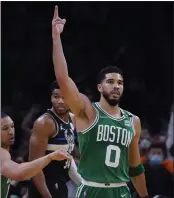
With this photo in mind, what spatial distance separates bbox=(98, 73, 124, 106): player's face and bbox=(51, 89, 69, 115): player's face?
110 cm

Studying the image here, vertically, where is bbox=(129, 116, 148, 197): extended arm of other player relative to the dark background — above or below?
below

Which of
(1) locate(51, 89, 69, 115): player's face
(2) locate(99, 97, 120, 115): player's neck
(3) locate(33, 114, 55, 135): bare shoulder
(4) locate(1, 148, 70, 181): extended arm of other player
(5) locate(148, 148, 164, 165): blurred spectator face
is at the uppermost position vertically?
(1) locate(51, 89, 69, 115): player's face


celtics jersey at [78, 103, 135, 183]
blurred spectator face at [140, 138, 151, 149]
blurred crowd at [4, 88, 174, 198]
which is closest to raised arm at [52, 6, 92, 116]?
celtics jersey at [78, 103, 135, 183]

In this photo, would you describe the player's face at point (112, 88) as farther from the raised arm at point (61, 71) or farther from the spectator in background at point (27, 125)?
the spectator in background at point (27, 125)

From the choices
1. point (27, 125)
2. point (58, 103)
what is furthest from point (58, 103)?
point (27, 125)

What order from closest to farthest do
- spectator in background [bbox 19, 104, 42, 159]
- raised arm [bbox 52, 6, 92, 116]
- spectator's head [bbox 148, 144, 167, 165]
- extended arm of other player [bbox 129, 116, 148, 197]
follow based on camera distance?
raised arm [bbox 52, 6, 92, 116]
extended arm of other player [bbox 129, 116, 148, 197]
spectator's head [bbox 148, 144, 167, 165]
spectator in background [bbox 19, 104, 42, 159]

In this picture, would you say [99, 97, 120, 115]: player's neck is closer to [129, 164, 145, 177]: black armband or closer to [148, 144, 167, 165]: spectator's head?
[129, 164, 145, 177]: black armband

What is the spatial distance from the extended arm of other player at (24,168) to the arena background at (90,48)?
7.26 meters

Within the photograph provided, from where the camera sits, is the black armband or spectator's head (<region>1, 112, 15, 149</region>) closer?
spectator's head (<region>1, 112, 15, 149</region>)

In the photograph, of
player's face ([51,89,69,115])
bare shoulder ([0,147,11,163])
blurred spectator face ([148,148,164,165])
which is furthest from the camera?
blurred spectator face ([148,148,164,165])

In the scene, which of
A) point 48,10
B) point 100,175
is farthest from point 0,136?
point 48,10

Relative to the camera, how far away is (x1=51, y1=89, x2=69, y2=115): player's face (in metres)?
7.32

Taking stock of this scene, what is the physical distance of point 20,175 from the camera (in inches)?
193

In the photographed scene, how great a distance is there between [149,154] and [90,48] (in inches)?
133
